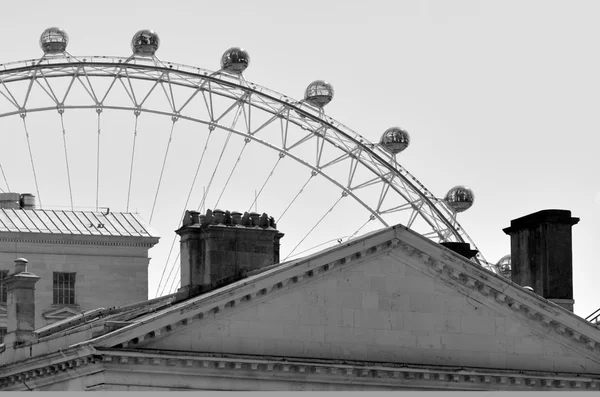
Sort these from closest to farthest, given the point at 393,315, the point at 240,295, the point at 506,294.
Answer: the point at 240,295, the point at 393,315, the point at 506,294

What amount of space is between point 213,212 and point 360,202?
38.5m

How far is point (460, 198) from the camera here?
111375 millimetres

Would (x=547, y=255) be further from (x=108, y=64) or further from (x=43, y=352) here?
(x=108, y=64)

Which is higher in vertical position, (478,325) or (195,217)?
(195,217)

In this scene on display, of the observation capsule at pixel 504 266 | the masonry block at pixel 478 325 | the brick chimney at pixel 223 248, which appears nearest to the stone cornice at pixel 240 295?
the brick chimney at pixel 223 248

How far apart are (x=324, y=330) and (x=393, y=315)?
2512mm

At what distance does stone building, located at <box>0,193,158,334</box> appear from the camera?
4195 inches

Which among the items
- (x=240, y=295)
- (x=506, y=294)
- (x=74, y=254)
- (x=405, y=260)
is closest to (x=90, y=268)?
(x=74, y=254)

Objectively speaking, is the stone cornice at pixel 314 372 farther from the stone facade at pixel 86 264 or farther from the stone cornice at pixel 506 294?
the stone facade at pixel 86 264

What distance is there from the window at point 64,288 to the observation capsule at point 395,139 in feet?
55.6

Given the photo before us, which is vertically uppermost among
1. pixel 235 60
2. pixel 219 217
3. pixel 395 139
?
pixel 235 60

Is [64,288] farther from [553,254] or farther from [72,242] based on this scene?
[553,254]

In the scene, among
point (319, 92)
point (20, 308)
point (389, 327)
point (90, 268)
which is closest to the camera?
point (389, 327)

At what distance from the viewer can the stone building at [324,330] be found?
212 feet
